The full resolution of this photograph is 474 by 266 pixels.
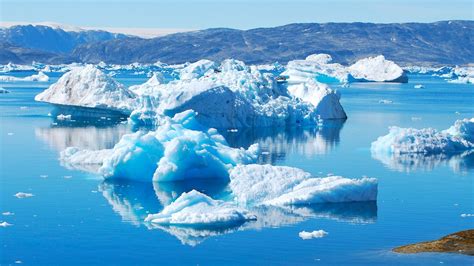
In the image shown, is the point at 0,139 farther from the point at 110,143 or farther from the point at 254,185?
the point at 254,185

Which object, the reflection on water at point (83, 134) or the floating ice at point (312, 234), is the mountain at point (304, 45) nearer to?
the reflection on water at point (83, 134)

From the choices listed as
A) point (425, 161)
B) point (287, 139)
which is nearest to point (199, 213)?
point (425, 161)

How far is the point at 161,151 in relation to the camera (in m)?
17.6

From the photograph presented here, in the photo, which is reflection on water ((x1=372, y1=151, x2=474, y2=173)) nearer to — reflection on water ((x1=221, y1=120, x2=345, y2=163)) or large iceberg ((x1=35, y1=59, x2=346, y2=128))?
reflection on water ((x1=221, y1=120, x2=345, y2=163))

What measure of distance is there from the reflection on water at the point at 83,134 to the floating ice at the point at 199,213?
9.82m

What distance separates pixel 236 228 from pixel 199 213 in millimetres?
656

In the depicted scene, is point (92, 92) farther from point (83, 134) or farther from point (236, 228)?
point (236, 228)

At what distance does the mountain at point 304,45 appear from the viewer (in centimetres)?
16588

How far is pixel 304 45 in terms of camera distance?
176m

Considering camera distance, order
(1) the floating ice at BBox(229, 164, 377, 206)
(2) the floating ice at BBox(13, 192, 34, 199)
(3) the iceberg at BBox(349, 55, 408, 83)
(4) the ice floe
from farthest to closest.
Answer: (3) the iceberg at BBox(349, 55, 408, 83) < (4) the ice floe < (2) the floating ice at BBox(13, 192, 34, 199) < (1) the floating ice at BBox(229, 164, 377, 206)

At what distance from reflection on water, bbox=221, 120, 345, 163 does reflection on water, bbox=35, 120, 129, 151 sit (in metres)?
3.55

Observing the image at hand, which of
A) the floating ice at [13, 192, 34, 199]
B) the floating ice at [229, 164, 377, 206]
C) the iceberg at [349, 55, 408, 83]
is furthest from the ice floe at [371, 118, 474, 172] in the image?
the iceberg at [349, 55, 408, 83]

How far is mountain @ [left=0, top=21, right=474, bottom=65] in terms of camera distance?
165875 millimetres

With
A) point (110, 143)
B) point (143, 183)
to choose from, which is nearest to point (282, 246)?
point (143, 183)
